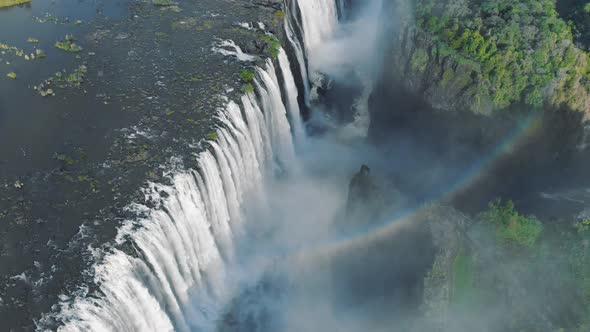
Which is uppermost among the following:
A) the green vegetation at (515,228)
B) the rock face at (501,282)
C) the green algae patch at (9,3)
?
the green algae patch at (9,3)

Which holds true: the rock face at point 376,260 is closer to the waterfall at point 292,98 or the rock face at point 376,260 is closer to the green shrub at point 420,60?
the green shrub at point 420,60

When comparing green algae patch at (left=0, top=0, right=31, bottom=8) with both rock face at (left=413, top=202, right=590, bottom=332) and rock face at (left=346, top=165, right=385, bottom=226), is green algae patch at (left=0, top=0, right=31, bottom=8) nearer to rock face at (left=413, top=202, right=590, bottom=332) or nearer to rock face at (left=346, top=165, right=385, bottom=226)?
rock face at (left=346, top=165, right=385, bottom=226)

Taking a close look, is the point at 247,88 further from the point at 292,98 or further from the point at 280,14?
the point at 280,14

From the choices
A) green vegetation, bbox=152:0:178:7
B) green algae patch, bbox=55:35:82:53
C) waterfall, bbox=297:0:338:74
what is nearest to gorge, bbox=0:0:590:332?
green vegetation, bbox=152:0:178:7

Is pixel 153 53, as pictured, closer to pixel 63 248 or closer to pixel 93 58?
pixel 93 58

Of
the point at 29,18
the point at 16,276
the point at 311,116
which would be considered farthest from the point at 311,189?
the point at 29,18

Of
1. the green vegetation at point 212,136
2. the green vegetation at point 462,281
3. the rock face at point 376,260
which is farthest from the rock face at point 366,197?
the green vegetation at point 212,136
